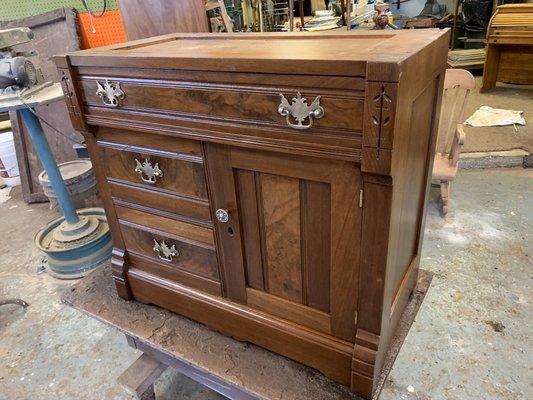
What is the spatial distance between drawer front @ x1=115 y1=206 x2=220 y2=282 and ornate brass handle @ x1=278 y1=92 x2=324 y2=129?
43 centimetres

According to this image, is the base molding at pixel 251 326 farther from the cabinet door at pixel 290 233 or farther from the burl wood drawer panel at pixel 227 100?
the burl wood drawer panel at pixel 227 100

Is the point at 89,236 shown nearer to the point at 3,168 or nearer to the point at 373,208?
the point at 3,168

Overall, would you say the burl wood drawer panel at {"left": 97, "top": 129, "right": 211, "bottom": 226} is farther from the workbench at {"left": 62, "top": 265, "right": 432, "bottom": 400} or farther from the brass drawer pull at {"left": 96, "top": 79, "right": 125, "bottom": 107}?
the workbench at {"left": 62, "top": 265, "right": 432, "bottom": 400}

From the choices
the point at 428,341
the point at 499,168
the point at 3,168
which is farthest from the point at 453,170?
the point at 3,168

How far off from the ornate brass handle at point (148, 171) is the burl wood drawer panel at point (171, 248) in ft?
0.39

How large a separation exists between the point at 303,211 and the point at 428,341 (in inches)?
40.5

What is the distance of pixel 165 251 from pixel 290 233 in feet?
1.42

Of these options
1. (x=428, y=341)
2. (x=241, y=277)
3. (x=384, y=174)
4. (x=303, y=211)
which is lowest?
(x=428, y=341)

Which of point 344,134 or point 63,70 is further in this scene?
point 63,70

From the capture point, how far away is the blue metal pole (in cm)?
183

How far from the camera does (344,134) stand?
77cm

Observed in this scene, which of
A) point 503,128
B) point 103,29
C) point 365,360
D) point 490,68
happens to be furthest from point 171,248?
point 490,68

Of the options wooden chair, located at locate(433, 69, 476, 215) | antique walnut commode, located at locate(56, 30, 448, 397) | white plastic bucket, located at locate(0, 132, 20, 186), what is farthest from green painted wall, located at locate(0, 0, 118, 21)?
wooden chair, located at locate(433, 69, 476, 215)

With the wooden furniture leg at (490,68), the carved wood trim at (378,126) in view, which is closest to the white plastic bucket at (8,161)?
the carved wood trim at (378,126)
